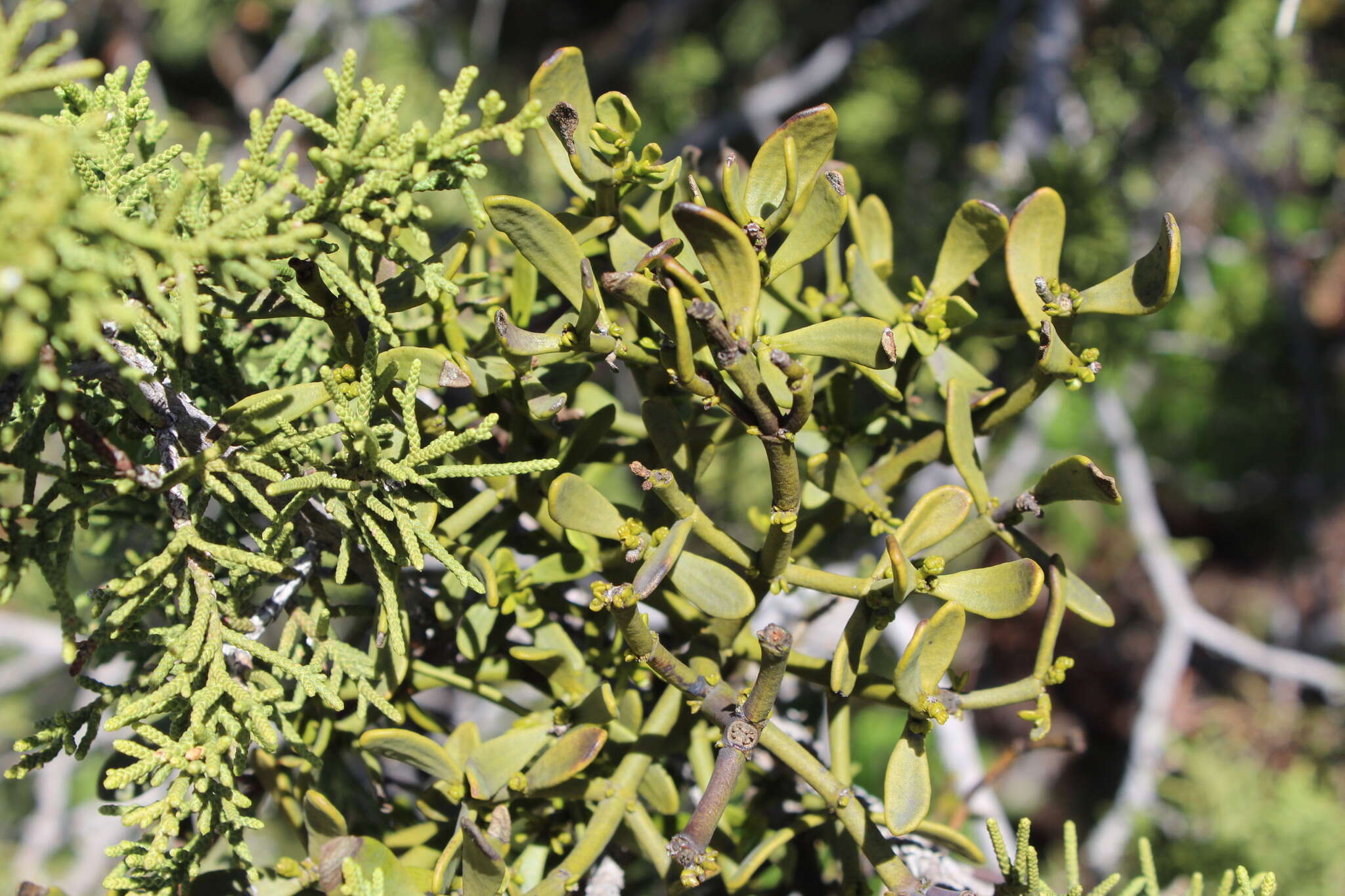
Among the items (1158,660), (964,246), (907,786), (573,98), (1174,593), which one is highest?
(573,98)

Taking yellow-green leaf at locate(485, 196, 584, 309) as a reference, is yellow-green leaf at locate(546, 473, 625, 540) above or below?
below

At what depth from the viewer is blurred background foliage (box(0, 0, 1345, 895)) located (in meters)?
1.79

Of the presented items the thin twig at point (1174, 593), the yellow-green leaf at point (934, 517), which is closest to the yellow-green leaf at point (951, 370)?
the yellow-green leaf at point (934, 517)

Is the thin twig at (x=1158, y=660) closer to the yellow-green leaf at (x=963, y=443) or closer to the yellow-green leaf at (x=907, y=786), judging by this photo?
the yellow-green leaf at (x=963, y=443)

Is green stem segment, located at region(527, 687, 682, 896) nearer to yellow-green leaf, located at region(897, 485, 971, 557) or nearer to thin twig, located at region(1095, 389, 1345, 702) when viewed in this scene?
yellow-green leaf, located at region(897, 485, 971, 557)

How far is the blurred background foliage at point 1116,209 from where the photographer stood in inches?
70.4

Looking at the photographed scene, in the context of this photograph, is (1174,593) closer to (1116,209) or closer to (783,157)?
(1116,209)

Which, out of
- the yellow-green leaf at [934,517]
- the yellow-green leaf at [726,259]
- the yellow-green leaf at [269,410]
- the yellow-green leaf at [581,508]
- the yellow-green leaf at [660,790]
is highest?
the yellow-green leaf at [269,410]

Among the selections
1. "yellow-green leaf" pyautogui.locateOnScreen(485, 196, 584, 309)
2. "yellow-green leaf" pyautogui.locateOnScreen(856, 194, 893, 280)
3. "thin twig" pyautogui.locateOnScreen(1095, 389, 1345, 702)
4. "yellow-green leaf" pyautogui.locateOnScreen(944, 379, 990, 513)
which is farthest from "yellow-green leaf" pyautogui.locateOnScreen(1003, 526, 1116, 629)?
"thin twig" pyautogui.locateOnScreen(1095, 389, 1345, 702)

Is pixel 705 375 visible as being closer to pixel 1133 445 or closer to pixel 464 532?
pixel 464 532

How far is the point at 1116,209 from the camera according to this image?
59.4 inches

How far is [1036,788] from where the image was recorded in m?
2.97

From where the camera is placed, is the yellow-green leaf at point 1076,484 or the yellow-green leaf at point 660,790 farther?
the yellow-green leaf at point 660,790

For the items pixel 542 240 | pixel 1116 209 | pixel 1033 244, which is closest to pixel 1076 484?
pixel 1033 244
